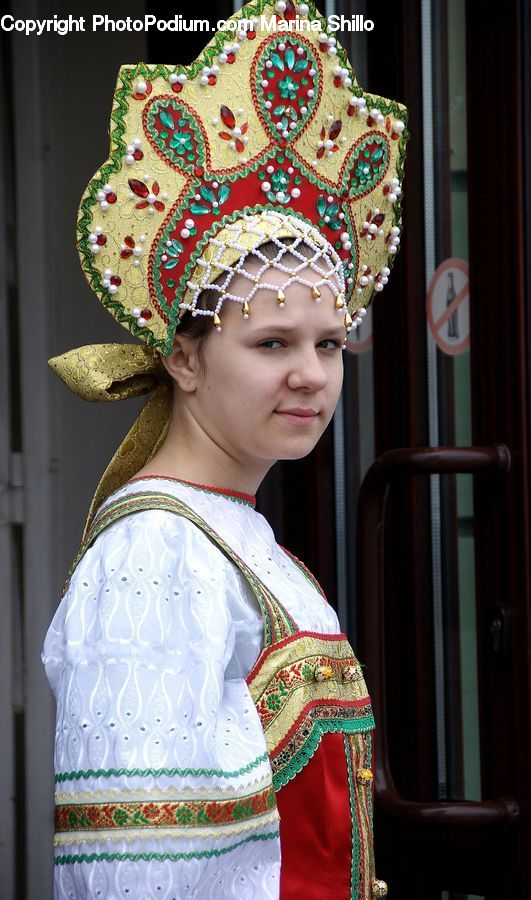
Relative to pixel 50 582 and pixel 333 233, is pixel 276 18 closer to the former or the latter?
pixel 333 233

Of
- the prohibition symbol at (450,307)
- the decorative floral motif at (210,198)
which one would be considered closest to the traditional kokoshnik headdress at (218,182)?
the decorative floral motif at (210,198)

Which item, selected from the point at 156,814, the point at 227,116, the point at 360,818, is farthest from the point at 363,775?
the point at 227,116

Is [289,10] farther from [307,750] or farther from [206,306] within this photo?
[307,750]

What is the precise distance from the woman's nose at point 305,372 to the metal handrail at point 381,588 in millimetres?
521

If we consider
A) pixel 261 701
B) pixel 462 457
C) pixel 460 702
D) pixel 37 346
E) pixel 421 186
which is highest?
pixel 421 186

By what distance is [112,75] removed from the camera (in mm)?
2639

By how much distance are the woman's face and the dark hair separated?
0.04ft

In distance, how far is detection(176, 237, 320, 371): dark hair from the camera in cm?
133

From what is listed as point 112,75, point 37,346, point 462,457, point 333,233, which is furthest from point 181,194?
point 112,75

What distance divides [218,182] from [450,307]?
772 mm

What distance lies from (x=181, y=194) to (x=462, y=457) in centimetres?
69

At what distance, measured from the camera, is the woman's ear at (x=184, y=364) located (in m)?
1.38

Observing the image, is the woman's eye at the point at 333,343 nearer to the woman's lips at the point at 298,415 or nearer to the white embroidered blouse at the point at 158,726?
the woman's lips at the point at 298,415

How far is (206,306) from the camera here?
52.6 inches
